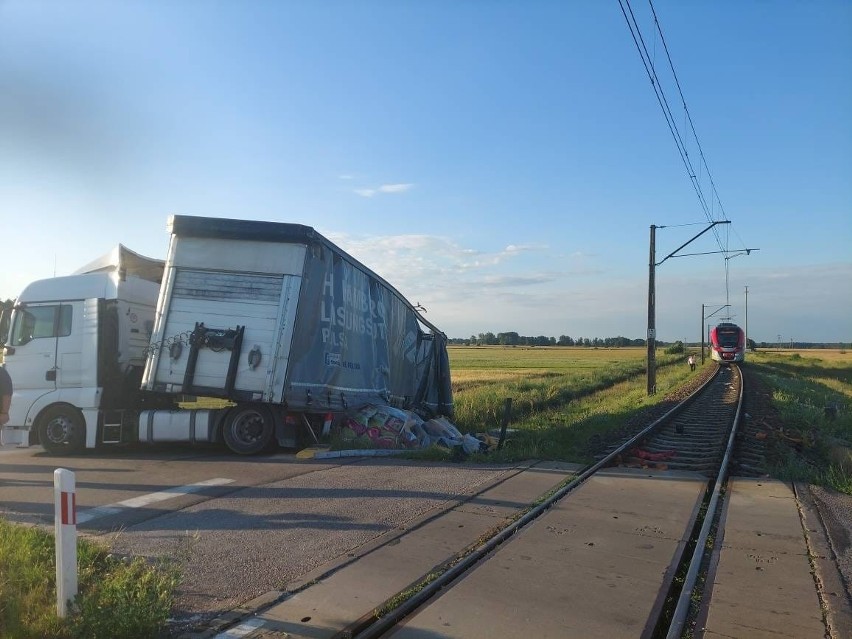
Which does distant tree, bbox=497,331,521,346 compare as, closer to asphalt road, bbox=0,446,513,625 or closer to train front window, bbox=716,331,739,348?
train front window, bbox=716,331,739,348

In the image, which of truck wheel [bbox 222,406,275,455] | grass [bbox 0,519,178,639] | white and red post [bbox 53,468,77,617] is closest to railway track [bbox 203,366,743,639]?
grass [bbox 0,519,178,639]

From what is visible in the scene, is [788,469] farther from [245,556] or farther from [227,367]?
[227,367]

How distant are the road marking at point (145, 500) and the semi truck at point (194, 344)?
2.29m

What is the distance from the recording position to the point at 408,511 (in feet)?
24.3

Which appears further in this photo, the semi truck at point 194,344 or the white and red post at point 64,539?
the semi truck at point 194,344

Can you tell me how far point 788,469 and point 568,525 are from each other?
15.9 feet

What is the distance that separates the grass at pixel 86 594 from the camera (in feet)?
13.3

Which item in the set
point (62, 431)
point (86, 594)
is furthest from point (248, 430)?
point (86, 594)

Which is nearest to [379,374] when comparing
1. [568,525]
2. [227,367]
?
[227,367]

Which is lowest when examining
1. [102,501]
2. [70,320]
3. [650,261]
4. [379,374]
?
[102,501]

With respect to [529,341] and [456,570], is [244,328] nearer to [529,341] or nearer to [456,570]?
[456,570]

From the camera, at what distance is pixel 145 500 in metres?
8.07

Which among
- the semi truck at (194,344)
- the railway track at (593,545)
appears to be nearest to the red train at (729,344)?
the railway track at (593,545)

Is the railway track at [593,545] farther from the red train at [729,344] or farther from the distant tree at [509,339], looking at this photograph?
the distant tree at [509,339]
